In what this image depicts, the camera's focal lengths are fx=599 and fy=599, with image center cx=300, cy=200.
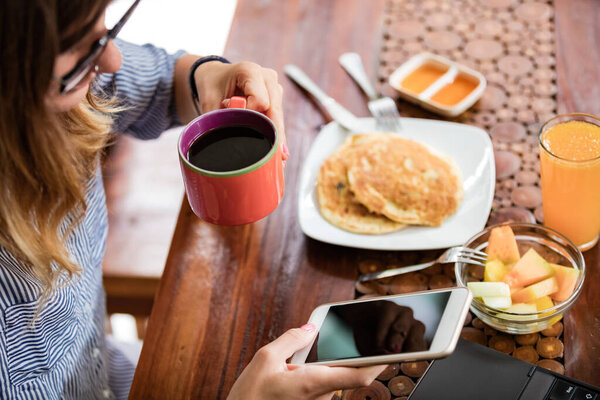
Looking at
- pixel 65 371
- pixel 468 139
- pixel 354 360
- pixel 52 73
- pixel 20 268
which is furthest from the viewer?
pixel 468 139

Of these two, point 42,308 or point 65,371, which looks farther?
point 65,371

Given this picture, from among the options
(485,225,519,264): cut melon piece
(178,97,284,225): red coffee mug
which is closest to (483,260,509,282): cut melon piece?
(485,225,519,264): cut melon piece

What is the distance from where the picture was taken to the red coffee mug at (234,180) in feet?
2.83

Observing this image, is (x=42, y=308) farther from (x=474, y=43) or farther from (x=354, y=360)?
(x=474, y=43)

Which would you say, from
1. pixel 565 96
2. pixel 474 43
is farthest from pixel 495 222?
pixel 474 43

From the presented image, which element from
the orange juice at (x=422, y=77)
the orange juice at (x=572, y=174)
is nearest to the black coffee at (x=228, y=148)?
the orange juice at (x=572, y=174)

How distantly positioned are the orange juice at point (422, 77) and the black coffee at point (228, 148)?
585 millimetres

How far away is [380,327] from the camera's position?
2.93 ft

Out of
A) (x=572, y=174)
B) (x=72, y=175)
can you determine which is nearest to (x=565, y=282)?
(x=572, y=174)

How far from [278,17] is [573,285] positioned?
107cm

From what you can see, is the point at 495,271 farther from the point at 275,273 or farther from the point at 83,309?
the point at 83,309

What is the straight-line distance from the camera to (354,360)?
843mm

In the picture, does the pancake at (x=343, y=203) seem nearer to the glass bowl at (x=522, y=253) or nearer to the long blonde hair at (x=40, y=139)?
the glass bowl at (x=522, y=253)

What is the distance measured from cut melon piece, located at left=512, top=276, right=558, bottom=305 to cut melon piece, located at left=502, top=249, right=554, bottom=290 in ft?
0.04
